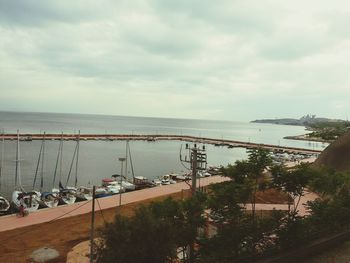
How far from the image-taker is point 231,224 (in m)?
11.7

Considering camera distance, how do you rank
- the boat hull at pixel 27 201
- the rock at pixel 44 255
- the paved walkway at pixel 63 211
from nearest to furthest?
1. the rock at pixel 44 255
2. the paved walkway at pixel 63 211
3. the boat hull at pixel 27 201

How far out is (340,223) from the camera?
1499 cm

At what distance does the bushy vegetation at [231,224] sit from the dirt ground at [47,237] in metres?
6.25

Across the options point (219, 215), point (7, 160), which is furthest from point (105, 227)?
point (7, 160)

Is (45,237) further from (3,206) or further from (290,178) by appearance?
(290,178)

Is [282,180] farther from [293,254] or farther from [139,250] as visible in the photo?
[139,250]

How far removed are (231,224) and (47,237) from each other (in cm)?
1360

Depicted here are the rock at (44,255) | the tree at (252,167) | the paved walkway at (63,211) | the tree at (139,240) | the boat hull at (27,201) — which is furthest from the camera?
the boat hull at (27,201)

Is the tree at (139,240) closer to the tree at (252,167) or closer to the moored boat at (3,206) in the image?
the tree at (252,167)

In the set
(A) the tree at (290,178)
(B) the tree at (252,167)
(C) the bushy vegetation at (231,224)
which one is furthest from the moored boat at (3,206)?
(A) the tree at (290,178)

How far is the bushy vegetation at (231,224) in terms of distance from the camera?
9.60 metres

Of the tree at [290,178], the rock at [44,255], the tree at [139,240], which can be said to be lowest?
the rock at [44,255]

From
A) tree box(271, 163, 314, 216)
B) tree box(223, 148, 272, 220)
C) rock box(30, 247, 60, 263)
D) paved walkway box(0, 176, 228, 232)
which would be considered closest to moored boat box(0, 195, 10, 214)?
paved walkway box(0, 176, 228, 232)

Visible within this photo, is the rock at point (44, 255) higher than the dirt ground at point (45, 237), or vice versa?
the rock at point (44, 255)
